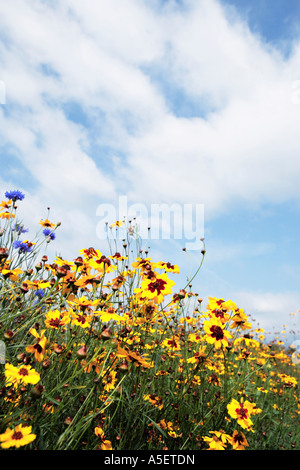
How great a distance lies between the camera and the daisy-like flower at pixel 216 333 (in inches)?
84.1

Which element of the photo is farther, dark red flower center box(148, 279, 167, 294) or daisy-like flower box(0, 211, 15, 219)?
daisy-like flower box(0, 211, 15, 219)

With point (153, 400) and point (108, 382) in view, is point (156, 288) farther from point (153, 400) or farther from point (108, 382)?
point (153, 400)

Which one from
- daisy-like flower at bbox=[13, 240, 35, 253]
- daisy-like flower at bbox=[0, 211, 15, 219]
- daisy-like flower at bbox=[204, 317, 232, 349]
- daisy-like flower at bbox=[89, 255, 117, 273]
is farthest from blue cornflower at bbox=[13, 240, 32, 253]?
daisy-like flower at bbox=[204, 317, 232, 349]

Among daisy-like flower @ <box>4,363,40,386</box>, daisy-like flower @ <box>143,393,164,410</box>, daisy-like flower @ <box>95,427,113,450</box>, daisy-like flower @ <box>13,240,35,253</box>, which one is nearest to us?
daisy-like flower @ <box>4,363,40,386</box>

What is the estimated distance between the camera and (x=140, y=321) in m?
2.10

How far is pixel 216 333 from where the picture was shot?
2.15 metres

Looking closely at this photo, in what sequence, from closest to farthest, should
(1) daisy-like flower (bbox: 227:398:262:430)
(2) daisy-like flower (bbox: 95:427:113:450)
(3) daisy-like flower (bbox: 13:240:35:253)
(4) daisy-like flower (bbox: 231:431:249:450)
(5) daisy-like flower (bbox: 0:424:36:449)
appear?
1. (5) daisy-like flower (bbox: 0:424:36:449)
2. (2) daisy-like flower (bbox: 95:427:113:450)
3. (4) daisy-like flower (bbox: 231:431:249:450)
4. (1) daisy-like flower (bbox: 227:398:262:430)
5. (3) daisy-like flower (bbox: 13:240:35:253)

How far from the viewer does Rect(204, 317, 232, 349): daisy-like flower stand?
7.01ft

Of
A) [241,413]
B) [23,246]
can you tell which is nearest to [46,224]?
[23,246]

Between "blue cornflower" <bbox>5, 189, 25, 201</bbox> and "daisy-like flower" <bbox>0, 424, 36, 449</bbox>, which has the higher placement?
"blue cornflower" <bbox>5, 189, 25, 201</bbox>

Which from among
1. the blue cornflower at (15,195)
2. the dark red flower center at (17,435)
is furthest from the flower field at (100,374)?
the blue cornflower at (15,195)

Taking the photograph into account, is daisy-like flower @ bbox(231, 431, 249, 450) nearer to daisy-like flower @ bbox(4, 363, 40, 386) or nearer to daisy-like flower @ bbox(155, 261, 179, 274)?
daisy-like flower @ bbox(155, 261, 179, 274)

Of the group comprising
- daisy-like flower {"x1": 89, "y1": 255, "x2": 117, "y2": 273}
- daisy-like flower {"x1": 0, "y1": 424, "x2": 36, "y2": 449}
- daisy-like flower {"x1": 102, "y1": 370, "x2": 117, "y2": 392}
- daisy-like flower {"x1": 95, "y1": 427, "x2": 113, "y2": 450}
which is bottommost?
daisy-like flower {"x1": 95, "y1": 427, "x2": 113, "y2": 450}
